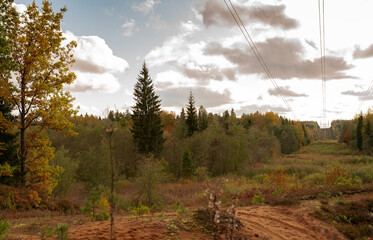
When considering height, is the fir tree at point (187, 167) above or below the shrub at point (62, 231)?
below

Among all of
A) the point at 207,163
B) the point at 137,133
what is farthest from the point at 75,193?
the point at 207,163

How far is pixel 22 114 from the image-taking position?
12.0 m

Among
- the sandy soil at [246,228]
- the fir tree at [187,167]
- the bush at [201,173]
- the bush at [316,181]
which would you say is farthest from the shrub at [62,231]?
the fir tree at [187,167]

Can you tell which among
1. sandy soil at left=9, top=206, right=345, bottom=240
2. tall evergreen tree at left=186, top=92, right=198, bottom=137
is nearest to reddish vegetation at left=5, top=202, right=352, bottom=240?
sandy soil at left=9, top=206, right=345, bottom=240

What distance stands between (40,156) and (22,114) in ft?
8.10

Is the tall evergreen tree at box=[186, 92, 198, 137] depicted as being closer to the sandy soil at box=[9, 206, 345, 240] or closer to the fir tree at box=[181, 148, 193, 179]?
the fir tree at box=[181, 148, 193, 179]

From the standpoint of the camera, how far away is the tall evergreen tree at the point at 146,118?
34.5 metres

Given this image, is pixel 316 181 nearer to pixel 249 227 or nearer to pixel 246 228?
pixel 249 227

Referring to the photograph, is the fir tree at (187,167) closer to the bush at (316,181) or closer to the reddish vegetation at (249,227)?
the bush at (316,181)

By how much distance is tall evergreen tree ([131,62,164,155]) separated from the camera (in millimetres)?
34469

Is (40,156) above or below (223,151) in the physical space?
above

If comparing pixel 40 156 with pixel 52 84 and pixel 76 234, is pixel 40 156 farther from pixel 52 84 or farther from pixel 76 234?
pixel 76 234

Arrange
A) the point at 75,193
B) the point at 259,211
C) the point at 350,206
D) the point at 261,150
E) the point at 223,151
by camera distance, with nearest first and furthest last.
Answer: the point at 259,211 < the point at 350,206 < the point at 75,193 < the point at 223,151 < the point at 261,150

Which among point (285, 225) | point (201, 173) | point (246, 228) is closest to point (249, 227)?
point (246, 228)
